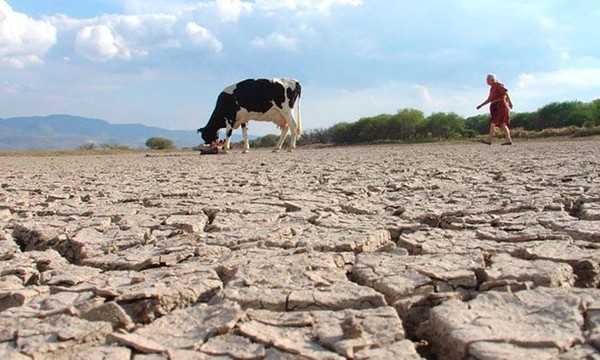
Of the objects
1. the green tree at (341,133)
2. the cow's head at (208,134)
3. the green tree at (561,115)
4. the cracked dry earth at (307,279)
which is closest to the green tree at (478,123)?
the green tree at (561,115)

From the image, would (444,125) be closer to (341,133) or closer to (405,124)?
(405,124)

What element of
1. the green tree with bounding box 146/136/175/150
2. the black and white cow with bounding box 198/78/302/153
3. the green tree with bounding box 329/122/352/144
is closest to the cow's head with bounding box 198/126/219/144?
the black and white cow with bounding box 198/78/302/153

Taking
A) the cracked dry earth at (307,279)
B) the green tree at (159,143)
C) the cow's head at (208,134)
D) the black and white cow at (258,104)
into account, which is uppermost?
the black and white cow at (258,104)

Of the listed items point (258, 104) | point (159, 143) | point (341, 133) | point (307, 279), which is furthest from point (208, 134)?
point (159, 143)

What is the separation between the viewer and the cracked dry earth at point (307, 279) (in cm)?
135

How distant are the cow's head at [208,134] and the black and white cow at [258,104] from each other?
20 centimetres

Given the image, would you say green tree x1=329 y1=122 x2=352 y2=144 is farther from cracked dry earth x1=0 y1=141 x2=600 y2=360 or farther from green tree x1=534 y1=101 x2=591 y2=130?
cracked dry earth x1=0 y1=141 x2=600 y2=360

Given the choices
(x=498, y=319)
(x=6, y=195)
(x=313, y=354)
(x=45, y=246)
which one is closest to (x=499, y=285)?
(x=498, y=319)

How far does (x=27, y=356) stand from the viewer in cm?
134

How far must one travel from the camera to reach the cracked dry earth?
1.35 metres

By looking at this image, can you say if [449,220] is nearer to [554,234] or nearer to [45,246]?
[554,234]

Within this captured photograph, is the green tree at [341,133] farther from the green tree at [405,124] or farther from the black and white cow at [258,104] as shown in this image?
the black and white cow at [258,104]

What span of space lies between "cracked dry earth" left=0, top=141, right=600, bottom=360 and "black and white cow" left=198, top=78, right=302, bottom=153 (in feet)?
32.0

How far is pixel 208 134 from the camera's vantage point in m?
13.9
